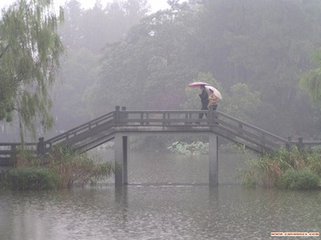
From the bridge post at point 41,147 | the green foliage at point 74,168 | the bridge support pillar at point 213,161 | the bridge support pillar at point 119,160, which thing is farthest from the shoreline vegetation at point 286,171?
the bridge post at point 41,147

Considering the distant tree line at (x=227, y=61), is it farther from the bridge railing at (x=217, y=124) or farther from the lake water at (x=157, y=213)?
the lake water at (x=157, y=213)

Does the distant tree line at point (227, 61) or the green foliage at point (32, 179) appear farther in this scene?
the distant tree line at point (227, 61)

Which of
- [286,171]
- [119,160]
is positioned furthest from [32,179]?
[286,171]

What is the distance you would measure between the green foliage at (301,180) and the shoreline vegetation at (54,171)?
7.51 meters

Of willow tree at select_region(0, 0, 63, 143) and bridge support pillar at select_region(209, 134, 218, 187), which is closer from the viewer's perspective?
willow tree at select_region(0, 0, 63, 143)

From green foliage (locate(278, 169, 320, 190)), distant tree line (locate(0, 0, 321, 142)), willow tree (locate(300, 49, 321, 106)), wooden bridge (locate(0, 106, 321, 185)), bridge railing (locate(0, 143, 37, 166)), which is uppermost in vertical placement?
distant tree line (locate(0, 0, 321, 142))

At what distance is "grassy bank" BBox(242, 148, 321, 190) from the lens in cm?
2516

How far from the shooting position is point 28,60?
25734mm

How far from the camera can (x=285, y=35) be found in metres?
64.4

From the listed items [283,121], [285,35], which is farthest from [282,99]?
[285,35]

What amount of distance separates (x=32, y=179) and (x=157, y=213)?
8.00 meters

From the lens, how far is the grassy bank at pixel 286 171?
990 inches

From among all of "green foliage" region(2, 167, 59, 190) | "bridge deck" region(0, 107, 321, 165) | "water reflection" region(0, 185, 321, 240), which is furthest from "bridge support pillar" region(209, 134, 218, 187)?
"green foliage" region(2, 167, 59, 190)

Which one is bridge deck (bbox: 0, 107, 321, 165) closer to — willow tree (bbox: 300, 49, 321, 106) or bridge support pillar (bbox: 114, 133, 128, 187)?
bridge support pillar (bbox: 114, 133, 128, 187)
